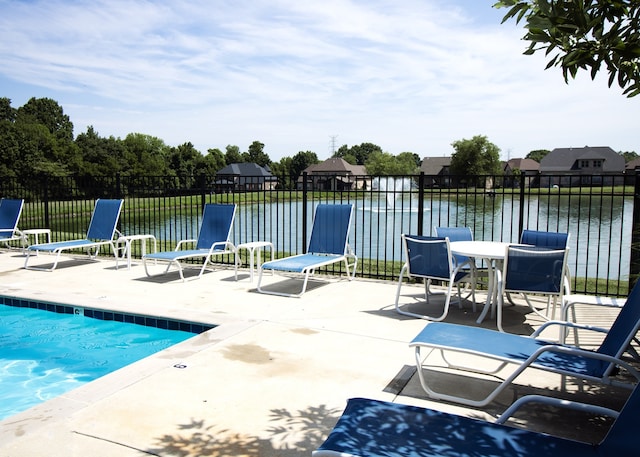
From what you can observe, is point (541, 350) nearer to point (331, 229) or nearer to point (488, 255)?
point (488, 255)

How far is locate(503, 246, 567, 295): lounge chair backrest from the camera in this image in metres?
4.82

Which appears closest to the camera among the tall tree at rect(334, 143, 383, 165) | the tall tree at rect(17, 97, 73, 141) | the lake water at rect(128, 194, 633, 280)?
the lake water at rect(128, 194, 633, 280)

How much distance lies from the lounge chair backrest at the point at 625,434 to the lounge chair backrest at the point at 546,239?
388 centimetres

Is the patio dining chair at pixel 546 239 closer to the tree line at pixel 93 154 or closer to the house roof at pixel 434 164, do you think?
the tree line at pixel 93 154

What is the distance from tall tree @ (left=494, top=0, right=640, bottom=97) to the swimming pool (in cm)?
418

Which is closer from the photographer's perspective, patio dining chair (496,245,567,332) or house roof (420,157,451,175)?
patio dining chair (496,245,567,332)

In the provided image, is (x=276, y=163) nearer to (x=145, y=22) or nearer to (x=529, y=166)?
(x=529, y=166)

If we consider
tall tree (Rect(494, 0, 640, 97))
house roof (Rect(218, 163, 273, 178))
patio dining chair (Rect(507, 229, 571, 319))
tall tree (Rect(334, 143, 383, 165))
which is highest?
tall tree (Rect(334, 143, 383, 165))

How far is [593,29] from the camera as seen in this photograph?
2496mm

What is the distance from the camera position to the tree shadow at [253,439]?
9.11 ft

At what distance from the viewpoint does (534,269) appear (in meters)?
4.87

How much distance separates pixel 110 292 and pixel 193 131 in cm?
3225

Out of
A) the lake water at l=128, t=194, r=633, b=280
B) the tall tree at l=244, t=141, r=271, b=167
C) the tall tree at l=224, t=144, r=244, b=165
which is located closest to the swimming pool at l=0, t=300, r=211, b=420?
the lake water at l=128, t=194, r=633, b=280

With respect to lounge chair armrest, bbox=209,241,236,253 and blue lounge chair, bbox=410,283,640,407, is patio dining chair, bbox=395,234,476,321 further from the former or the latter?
lounge chair armrest, bbox=209,241,236,253
